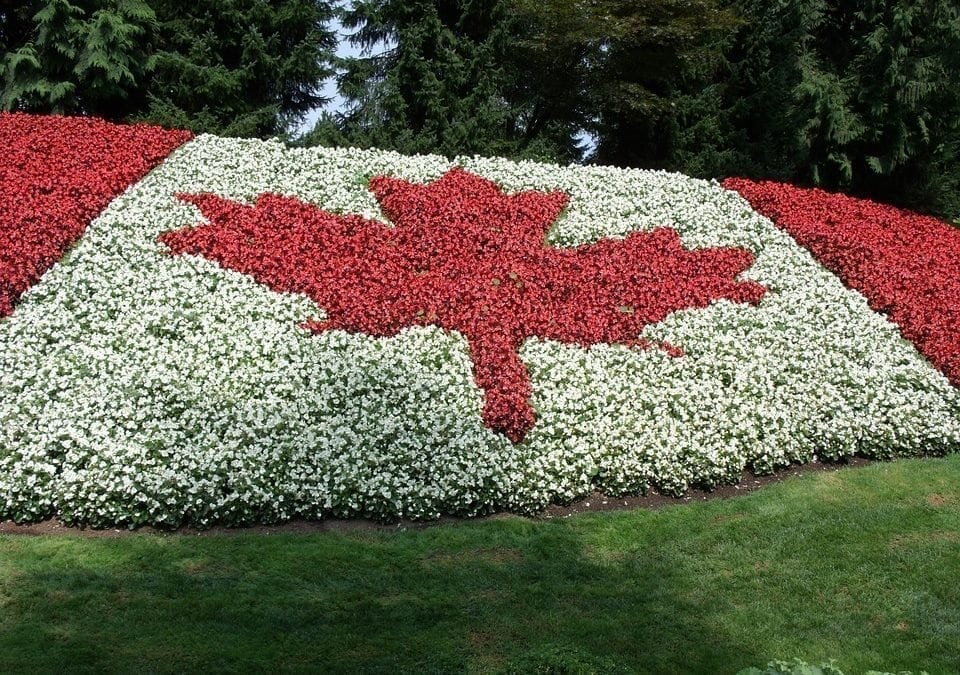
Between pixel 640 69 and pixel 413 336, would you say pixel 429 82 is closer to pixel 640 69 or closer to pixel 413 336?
→ pixel 640 69

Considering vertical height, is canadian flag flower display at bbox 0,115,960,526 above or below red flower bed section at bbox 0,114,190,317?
below

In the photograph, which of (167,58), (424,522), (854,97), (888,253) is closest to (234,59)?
(167,58)

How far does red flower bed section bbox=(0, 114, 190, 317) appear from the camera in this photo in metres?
11.9

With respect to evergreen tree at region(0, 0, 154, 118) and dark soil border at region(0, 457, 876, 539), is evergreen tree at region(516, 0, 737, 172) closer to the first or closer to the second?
evergreen tree at region(0, 0, 154, 118)

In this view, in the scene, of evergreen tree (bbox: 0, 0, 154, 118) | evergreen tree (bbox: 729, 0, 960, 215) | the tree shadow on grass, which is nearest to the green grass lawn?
the tree shadow on grass

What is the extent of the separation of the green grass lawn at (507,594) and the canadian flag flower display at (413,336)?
2.28 feet

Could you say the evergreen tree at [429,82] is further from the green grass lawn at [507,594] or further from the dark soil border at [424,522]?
the green grass lawn at [507,594]

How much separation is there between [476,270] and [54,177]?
648cm

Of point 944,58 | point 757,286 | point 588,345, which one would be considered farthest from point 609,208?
point 944,58

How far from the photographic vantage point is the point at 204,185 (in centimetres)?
1445

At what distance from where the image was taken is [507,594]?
7.12m

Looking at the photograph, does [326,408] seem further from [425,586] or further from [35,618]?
[35,618]

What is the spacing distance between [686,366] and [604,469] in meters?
2.29

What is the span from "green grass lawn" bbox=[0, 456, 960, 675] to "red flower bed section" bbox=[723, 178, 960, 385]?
439cm
